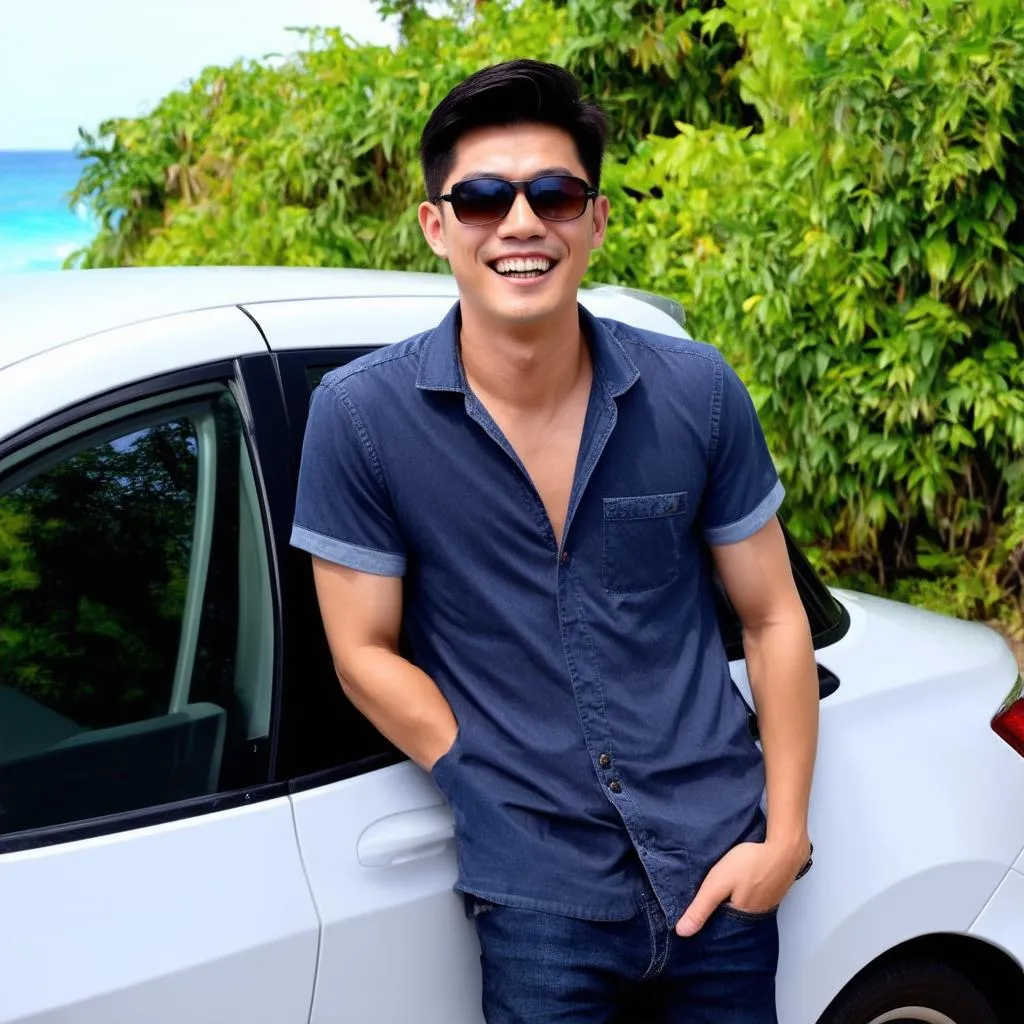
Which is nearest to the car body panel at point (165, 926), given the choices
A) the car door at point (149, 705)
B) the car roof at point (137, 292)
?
the car door at point (149, 705)

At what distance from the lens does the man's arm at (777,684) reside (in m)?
1.83

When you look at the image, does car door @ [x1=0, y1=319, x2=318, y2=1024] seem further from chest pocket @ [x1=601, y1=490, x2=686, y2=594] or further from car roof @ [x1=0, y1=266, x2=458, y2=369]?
chest pocket @ [x1=601, y1=490, x2=686, y2=594]

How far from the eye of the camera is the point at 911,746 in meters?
2.13

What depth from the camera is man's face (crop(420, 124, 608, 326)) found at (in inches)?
69.3

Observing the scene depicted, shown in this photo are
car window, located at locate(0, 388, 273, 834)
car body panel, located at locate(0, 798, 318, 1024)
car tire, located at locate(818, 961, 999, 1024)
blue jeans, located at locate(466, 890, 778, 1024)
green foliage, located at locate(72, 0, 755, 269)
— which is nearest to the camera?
car body panel, located at locate(0, 798, 318, 1024)

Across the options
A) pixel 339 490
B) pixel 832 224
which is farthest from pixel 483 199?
pixel 832 224

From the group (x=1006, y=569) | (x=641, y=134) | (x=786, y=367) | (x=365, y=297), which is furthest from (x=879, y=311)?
(x=365, y=297)

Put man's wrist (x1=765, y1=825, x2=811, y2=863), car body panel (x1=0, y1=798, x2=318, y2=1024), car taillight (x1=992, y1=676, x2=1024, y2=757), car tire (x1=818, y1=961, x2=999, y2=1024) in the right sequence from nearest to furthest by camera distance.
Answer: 1. car body panel (x1=0, y1=798, x2=318, y2=1024)
2. man's wrist (x1=765, y1=825, x2=811, y2=863)
3. car tire (x1=818, y1=961, x2=999, y2=1024)
4. car taillight (x1=992, y1=676, x2=1024, y2=757)

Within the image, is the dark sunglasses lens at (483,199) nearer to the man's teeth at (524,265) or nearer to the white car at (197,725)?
the man's teeth at (524,265)

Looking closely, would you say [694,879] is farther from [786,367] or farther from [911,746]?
[786,367]

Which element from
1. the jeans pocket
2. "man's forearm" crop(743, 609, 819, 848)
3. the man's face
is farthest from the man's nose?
the jeans pocket

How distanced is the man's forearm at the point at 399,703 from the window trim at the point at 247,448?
104mm

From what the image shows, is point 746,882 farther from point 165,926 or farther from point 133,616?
→ point 133,616

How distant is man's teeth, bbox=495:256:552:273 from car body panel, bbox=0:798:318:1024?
0.72m
